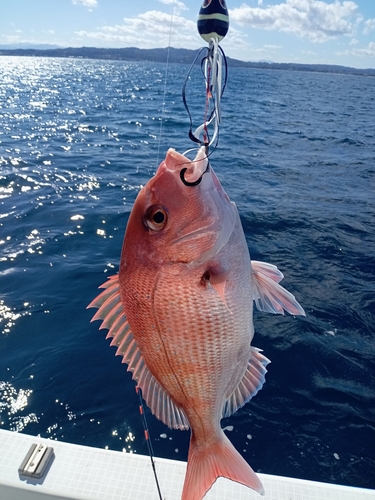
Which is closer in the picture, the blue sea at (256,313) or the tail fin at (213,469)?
the tail fin at (213,469)

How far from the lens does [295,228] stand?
847cm

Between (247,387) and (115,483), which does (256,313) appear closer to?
(115,483)

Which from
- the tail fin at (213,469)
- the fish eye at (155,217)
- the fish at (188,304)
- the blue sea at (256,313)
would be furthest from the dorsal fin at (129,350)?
the blue sea at (256,313)

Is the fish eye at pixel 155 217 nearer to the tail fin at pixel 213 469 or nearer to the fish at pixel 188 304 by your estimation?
the fish at pixel 188 304

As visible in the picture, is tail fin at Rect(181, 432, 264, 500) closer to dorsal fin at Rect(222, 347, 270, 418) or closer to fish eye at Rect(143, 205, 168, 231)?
dorsal fin at Rect(222, 347, 270, 418)

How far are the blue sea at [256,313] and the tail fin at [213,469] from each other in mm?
2241

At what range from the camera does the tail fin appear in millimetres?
1890

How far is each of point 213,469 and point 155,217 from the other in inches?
47.9

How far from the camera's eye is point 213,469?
6.34ft

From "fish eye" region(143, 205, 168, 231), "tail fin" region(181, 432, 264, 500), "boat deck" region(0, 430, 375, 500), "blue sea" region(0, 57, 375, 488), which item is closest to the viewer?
"fish eye" region(143, 205, 168, 231)

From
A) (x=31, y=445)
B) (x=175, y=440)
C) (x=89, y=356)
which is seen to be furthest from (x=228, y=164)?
(x=31, y=445)

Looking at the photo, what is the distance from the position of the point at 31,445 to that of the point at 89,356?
2075 mm

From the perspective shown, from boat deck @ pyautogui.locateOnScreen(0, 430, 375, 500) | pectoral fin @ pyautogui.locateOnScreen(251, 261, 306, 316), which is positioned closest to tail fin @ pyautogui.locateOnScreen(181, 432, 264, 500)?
pectoral fin @ pyautogui.locateOnScreen(251, 261, 306, 316)

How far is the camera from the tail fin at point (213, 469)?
1.89 meters
